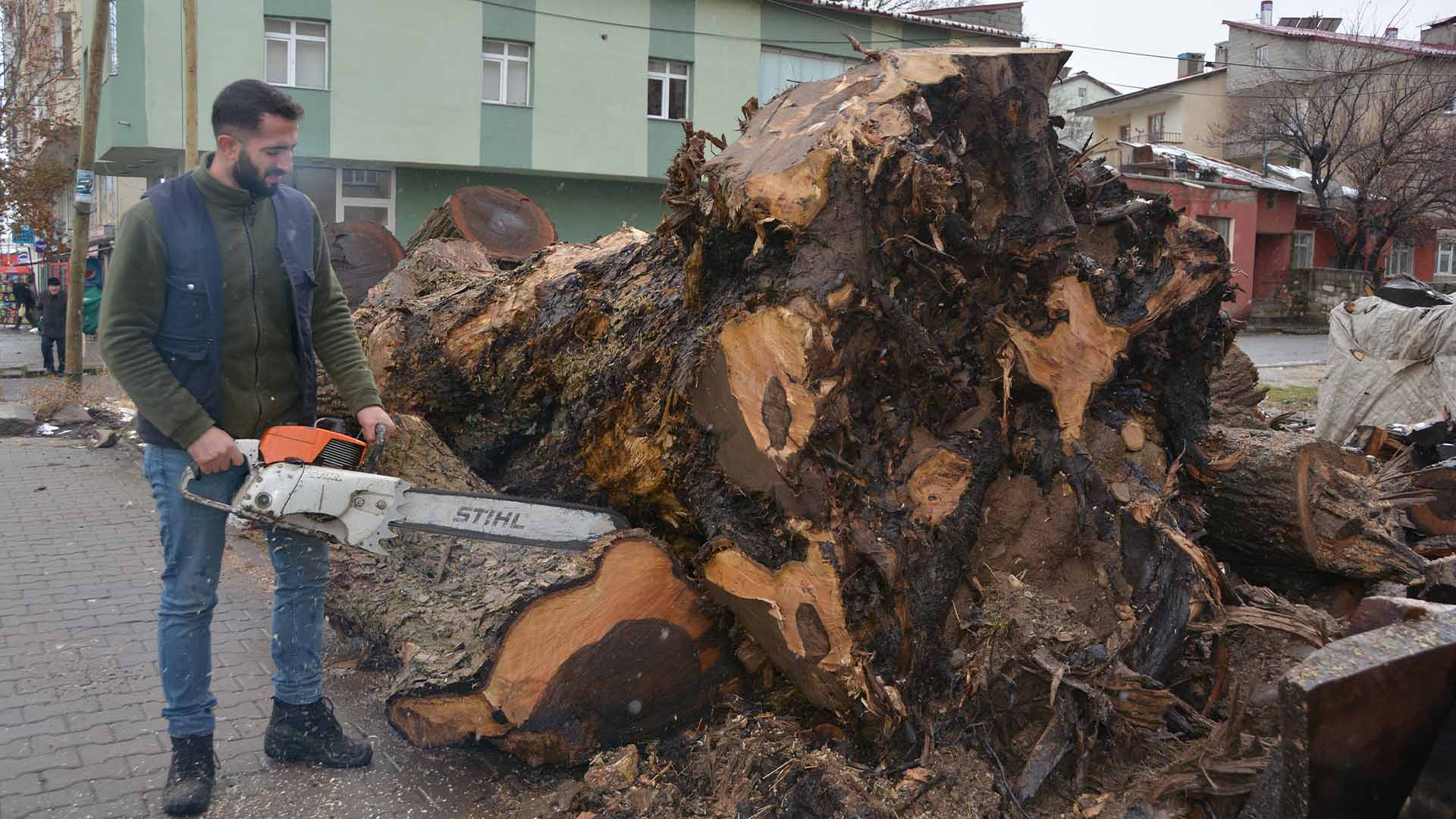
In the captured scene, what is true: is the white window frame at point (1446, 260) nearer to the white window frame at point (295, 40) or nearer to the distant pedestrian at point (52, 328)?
the white window frame at point (295, 40)

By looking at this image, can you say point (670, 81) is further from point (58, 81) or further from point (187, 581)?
point (187, 581)

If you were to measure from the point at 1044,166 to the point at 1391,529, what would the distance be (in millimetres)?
2300

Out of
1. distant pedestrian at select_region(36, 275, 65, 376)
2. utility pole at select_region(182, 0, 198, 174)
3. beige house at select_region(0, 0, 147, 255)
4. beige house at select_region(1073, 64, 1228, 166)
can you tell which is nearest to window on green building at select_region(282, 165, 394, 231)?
beige house at select_region(0, 0, 147, 255)

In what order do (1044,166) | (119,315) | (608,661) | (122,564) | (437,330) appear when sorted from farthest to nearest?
(122,564) → (437,330) → (1044,166) → (608,661) → (119,315)

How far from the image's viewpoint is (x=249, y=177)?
2.80m

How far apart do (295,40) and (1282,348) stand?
20.4 metres

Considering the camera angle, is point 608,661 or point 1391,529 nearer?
point 608,661

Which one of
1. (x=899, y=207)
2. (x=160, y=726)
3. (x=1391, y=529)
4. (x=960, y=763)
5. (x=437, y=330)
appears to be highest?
(x=899, y=207)

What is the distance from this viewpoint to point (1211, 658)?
10.3ft

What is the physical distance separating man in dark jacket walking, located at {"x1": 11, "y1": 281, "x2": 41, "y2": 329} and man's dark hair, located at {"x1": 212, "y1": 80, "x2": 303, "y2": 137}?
24.8 meters

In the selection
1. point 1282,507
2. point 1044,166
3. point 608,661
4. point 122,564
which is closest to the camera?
point 608,661

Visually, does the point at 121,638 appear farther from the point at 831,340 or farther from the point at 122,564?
the point at 831,340

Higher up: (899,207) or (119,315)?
(899,207)

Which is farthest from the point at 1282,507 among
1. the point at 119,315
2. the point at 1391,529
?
the point at 119,315
